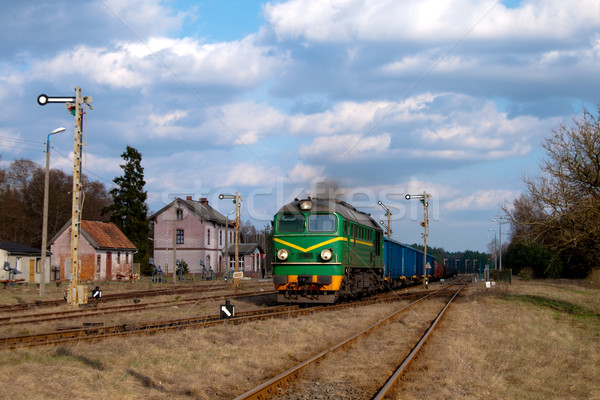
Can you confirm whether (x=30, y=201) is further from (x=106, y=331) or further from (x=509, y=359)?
(x=509, y=359)

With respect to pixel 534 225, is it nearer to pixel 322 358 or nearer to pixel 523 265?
pixel 322 358

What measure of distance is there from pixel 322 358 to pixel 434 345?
11.1 feet

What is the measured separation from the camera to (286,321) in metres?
16.0

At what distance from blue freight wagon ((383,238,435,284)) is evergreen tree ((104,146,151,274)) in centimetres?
3750

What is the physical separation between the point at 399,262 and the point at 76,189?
68.1ft

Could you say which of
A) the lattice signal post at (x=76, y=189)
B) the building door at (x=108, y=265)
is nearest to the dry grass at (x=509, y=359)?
the lattice signal post at (x=76, y=189)

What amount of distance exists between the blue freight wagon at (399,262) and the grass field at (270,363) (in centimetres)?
1378

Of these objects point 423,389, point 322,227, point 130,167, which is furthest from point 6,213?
point 423,389

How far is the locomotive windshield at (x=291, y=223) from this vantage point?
1980 cm

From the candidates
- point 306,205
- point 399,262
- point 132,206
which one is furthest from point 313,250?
point 132,206

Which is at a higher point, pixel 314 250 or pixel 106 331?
pixel 314 250

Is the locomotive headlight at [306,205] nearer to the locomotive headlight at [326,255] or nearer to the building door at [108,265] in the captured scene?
the locomotive headlight at [326,255]

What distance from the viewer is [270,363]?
10.4m

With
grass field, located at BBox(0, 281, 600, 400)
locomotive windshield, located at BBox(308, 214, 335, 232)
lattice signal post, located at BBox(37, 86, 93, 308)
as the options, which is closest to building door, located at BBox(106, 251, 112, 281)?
lattice signal post, located at BBox(37, 86, 93, 308)
